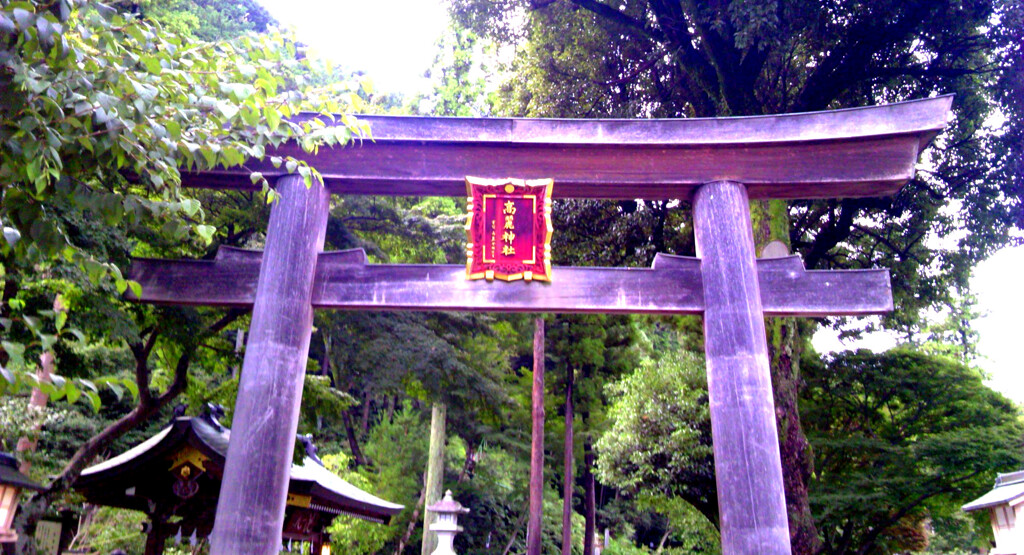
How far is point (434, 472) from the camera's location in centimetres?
1641

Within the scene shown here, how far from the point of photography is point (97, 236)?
5.44m

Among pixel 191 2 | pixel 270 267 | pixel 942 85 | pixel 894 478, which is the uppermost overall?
pixel 191 2

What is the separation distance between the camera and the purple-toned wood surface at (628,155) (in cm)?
562

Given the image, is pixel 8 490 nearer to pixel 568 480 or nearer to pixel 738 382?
pixel 738 382

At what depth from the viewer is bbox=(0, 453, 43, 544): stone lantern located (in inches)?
216

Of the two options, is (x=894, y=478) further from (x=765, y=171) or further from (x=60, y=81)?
(x=60, y=81)

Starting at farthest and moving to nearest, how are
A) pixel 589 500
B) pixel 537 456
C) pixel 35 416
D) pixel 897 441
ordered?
pixel 589 500
pixel 537 456
pixel 897 441
pixel 35 416

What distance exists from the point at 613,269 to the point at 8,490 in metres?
5.04

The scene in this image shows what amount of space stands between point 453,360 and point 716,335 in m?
6.45

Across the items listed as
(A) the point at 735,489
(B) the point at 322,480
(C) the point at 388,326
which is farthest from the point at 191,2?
(A) the point at 735,489

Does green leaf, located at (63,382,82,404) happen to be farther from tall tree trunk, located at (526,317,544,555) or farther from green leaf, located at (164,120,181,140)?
tall tree trunk, located at (526,317,544,555)

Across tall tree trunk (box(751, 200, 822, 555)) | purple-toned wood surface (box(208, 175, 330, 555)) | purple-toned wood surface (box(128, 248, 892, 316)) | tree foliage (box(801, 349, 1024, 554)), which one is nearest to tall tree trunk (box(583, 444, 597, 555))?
tree foliage (box(801, 349, 1024, 554))

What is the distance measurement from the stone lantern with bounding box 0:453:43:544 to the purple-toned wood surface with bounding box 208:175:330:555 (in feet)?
6.39

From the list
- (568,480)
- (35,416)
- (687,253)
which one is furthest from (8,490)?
(568,480)
